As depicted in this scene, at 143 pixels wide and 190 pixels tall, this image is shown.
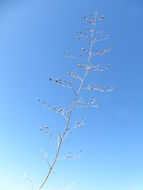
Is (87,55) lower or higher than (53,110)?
higher

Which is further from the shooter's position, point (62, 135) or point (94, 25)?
point (94, 25)

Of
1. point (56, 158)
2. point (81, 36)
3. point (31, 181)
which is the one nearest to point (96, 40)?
point (81, 36)

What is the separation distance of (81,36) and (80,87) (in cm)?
201

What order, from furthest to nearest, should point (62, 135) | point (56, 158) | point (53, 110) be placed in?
point (53, 110)
point (62, 135)
point (56, 158)

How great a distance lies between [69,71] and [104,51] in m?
1.47

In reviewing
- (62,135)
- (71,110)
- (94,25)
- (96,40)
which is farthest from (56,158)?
(94,25)

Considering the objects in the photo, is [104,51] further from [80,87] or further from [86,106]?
[86,106]

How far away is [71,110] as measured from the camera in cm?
738

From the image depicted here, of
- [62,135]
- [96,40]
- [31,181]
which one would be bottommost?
[31,181]

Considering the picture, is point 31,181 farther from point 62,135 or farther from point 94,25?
point 94,25

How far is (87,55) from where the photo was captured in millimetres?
8227

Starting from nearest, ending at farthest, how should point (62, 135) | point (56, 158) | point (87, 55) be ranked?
point (56, 158), point (62, 135), point (87, 55)

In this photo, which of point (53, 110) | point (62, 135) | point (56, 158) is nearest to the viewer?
point (56, 158)

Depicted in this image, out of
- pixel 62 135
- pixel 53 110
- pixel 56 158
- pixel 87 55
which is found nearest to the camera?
pixel 56 158
